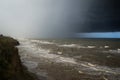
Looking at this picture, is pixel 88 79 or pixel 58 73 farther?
pixel 58 73

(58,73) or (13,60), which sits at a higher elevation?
(13,60)

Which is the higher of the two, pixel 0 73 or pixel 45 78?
pixel 0 73

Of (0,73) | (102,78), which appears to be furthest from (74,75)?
(0,73)

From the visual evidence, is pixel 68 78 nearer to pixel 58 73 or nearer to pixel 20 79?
pixel 58 73

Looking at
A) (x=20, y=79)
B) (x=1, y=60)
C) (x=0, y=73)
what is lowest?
(x=20, y=79)

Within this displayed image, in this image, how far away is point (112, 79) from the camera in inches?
952

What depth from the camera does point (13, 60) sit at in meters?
18.4

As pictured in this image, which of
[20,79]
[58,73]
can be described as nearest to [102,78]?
[58,73]

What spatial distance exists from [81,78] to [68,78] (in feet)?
5.70

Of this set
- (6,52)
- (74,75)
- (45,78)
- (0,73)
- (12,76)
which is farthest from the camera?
(74,75)

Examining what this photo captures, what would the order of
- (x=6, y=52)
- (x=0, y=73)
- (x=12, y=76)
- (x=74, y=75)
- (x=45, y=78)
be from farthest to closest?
(x=74, y=75)
(x=45, y=78)
(x=6, y=52)
(x=12, y=76)
(x=0, y=73)

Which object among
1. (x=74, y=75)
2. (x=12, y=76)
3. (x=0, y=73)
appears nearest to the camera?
(x=0, y=73)

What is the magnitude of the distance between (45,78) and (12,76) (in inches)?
307

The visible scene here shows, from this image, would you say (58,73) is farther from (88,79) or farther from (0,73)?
(0,73)
